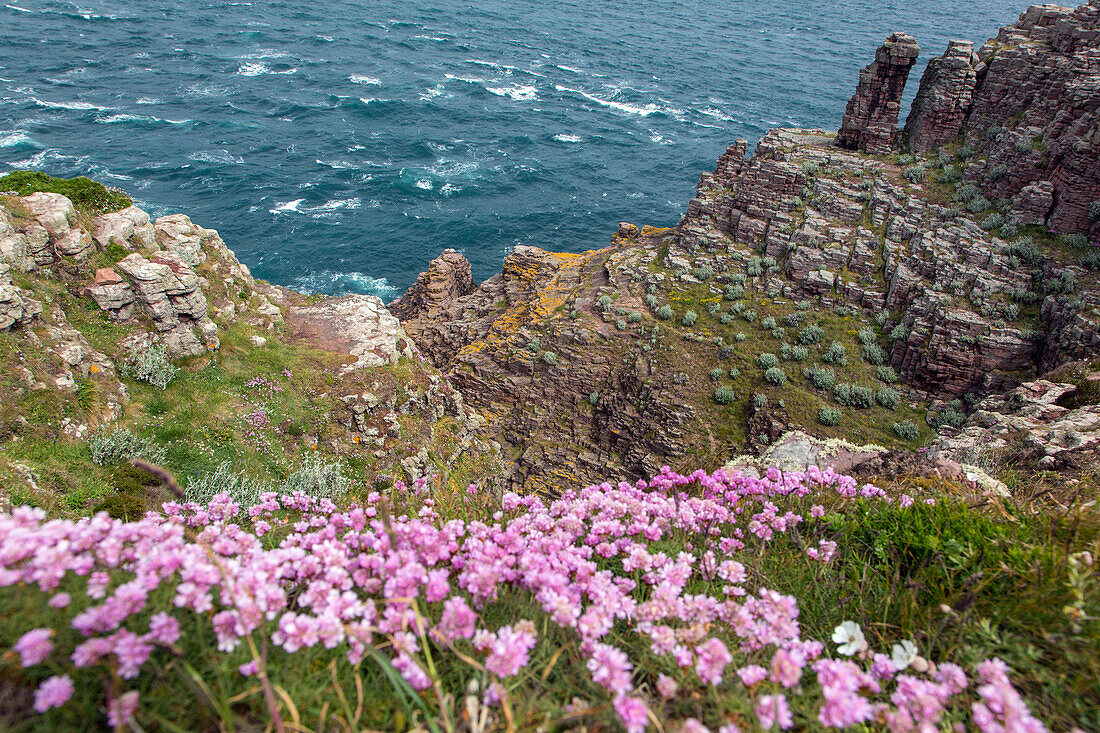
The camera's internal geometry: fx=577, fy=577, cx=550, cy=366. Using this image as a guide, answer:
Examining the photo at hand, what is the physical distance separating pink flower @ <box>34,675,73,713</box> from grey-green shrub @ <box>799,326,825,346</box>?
30.9m

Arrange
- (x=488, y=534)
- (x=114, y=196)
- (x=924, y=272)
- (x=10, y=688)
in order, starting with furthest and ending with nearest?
(x=924, y=272), (x=114, y=196), (x=488, y=534), (x=10, y=688)

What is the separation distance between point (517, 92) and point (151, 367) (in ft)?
309

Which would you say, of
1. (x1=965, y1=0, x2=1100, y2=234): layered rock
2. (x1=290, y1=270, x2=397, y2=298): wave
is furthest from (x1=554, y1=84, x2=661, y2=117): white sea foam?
(x1=965, y1=0, x2=1100, y2=234): layered rock

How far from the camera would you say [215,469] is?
750 inches

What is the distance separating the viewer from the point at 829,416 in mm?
25750

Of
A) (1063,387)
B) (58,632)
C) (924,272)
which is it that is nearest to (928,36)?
(924,272)

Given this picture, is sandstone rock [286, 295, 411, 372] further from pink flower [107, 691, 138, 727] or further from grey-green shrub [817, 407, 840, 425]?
pink flower [107, 691, 138, 727]

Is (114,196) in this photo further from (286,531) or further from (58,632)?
(58,632)

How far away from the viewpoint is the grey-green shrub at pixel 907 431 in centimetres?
2448

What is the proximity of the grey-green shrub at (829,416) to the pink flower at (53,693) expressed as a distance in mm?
27080

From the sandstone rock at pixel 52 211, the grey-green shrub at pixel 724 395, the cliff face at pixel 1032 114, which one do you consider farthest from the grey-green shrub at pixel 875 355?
the sandstone rock at pixel 52 211

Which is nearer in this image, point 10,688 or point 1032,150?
point 10,688

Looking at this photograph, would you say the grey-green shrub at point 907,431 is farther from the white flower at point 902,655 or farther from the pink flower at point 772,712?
the pink flower at point 772,712

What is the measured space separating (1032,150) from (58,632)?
3977cm
